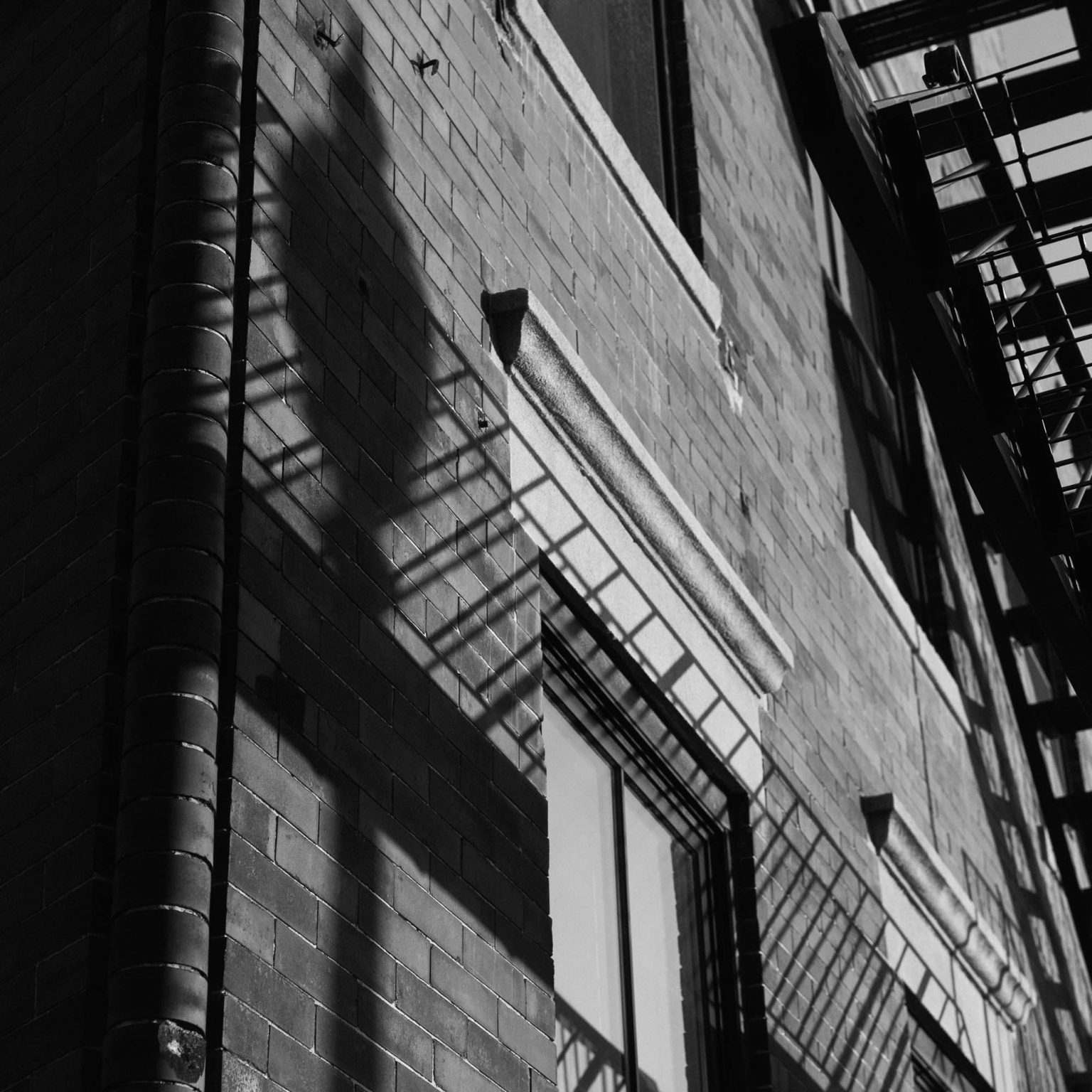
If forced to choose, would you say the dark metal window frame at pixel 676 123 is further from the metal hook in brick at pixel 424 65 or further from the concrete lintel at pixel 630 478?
the metal hook in brick at pixel 424 65

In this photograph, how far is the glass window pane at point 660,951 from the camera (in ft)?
20.8

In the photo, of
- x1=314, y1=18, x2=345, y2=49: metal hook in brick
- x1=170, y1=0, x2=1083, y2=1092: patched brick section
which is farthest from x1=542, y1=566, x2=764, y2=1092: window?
x1=314, y1=18, x2=345, y2=49: metal hook in brick

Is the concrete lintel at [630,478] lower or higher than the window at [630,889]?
higher

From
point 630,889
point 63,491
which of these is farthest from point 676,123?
point 63,491

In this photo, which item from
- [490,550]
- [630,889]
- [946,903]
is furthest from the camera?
[946,903]

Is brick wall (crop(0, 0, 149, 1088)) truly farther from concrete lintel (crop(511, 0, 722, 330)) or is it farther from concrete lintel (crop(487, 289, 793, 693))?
concrete lintel (crop(511, 0, 722, 330))

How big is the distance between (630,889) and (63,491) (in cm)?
267

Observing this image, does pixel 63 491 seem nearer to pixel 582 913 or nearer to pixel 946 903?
pixel 582 913

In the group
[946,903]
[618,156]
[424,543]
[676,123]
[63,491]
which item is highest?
[676,123]

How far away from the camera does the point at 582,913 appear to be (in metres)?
6.07

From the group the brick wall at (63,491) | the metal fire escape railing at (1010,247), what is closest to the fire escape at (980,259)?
the metal fire escape railing at (1010,247)

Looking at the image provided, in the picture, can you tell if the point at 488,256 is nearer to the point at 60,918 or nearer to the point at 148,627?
the point at 148,627

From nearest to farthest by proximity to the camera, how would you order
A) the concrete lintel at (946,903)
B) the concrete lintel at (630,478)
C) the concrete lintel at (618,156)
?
the concrete lintel at (630,478), the concrete lintel at (618,156), the concrete lintel at (946,903)

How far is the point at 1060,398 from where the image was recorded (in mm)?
8172
